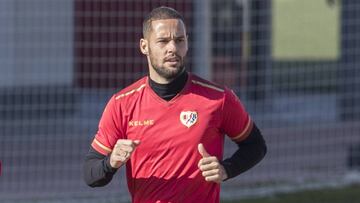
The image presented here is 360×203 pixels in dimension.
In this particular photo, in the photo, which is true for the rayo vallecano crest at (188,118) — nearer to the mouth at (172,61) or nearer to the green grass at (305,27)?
the mouth at (172,61)

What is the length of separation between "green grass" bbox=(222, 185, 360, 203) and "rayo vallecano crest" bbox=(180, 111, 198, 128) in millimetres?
4986

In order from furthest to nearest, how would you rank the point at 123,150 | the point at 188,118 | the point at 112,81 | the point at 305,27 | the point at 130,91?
the point at 305,27, the point at 112,81, the point at 130,91, the point at 188,118, the point at 123,150

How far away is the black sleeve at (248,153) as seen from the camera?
4.60 metres

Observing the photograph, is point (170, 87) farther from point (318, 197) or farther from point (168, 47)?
point (318, 197)

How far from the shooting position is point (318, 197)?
958cm

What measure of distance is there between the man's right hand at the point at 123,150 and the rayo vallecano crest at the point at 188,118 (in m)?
0.34

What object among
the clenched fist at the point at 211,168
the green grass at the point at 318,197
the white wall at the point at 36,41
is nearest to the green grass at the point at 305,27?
the green grass at the point at 318,197

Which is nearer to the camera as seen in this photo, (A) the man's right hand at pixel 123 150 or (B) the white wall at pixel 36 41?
(A) the man's right hand at pixel 123 150

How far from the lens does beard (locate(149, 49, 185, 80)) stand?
4.45 m

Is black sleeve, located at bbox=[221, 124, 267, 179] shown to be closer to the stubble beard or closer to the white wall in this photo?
the stubble beard

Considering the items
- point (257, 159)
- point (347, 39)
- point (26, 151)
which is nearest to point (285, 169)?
point (347, 39)

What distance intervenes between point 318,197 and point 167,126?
5.26 meters

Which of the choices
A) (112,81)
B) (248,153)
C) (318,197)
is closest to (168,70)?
(248,153)

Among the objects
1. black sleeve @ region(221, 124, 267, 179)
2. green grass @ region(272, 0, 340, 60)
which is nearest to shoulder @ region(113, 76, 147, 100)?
black sleeve @ region(221, 124, 267, 179)
